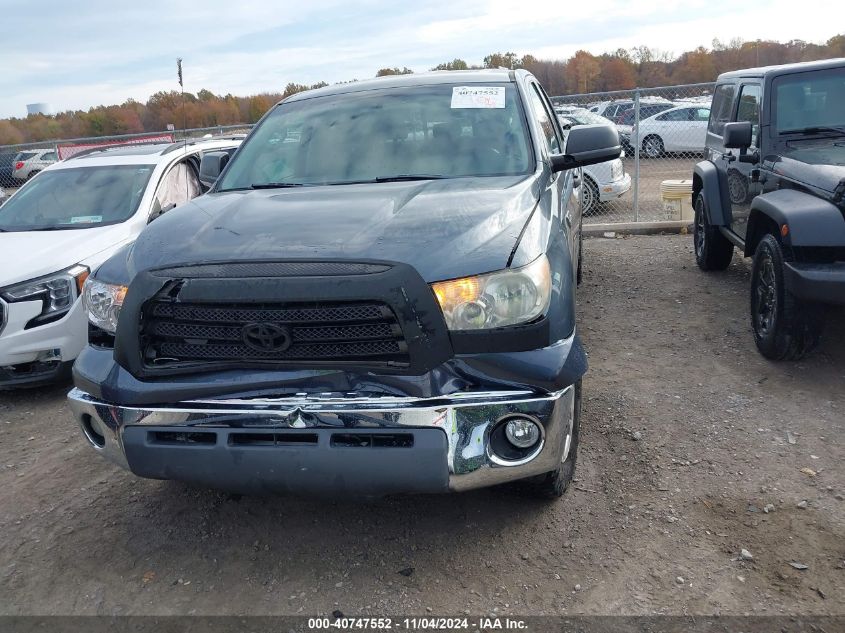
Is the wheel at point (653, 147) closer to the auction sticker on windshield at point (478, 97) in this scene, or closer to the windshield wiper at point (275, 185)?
the auction sticker on windshield at point (478, 97)

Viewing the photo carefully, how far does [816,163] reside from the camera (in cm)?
455

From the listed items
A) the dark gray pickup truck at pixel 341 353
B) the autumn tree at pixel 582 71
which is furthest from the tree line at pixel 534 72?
the dark gray pickup truck at pixel 341 353

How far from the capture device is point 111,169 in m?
6.43

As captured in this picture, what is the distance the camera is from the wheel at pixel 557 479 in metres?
2.97

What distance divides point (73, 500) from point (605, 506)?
257 cm

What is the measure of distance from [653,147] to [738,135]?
9735 millimetres

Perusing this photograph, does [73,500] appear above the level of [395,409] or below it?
below

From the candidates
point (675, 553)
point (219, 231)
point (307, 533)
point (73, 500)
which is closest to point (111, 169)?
point (73, 500)

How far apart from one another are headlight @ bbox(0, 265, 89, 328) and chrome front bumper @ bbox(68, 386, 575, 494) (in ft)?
8.51

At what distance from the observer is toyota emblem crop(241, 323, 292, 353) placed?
2551 mm

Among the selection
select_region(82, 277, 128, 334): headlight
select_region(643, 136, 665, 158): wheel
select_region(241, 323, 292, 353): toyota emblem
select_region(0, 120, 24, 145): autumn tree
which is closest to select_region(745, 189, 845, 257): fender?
select_region(241, 323, 292, 353): toyota emblem

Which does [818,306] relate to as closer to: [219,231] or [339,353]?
[339,353]

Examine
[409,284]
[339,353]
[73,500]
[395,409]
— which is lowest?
[73,500]

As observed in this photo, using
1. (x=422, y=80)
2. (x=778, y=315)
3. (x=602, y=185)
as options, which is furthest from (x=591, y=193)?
(x=422, y=80)
